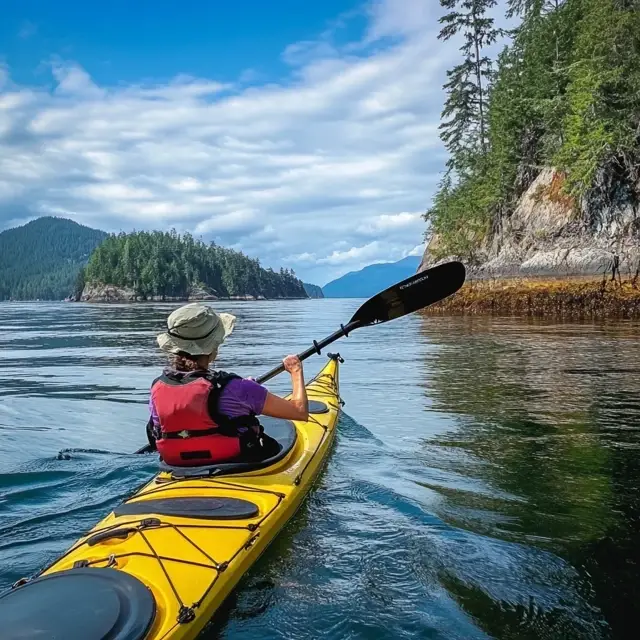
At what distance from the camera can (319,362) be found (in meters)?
14.3

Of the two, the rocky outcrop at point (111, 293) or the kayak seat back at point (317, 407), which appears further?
the rocky outcrop at point (111, 293)

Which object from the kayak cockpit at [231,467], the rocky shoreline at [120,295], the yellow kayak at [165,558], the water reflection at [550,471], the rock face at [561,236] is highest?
the rocky shoreline at [120,295]

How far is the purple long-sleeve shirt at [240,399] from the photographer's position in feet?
13.0

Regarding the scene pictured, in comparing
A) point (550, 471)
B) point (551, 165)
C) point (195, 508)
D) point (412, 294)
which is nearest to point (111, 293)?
point (551, 165)

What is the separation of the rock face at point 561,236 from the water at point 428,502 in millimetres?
13179

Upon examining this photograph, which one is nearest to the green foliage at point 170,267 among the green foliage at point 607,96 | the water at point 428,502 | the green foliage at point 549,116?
Answer: the green foliage at point 549,116

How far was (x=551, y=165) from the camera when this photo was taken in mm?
29328

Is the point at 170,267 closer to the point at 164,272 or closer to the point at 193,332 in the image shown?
the point at 164,272

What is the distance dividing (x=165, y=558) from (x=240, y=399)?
110 cm

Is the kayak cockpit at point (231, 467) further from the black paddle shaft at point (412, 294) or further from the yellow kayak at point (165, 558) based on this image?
the black paddle shaft at point (412, 294)

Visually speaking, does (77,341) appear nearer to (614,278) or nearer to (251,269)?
(614,278)

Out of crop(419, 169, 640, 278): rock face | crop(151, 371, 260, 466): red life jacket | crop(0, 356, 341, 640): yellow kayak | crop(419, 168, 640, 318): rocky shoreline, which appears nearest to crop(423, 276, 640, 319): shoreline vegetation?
crop(419, 168, 640, 318): rocky shoreline

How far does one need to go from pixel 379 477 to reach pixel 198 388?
2520 mm

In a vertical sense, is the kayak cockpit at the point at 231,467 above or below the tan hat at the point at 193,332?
below
